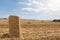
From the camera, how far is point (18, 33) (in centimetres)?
1644

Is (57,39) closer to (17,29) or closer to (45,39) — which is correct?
(45,39)

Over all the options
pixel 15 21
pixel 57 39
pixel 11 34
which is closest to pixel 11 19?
pixel 15 21

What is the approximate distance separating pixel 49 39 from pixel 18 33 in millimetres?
3891

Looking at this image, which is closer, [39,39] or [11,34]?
[39,39]

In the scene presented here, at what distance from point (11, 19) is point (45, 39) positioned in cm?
447

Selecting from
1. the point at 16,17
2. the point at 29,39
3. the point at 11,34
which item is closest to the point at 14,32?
the point at 11,34

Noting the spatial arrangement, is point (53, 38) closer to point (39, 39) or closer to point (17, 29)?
point (39, 39)

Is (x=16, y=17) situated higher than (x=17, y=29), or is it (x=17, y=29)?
(x=16, y=17)

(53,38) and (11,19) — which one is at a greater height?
(11,19)

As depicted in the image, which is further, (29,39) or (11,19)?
(11,19)

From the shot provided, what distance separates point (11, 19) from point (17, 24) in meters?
0.75

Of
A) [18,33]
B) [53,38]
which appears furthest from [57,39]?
[18,33]

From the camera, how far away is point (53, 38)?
45.2ft

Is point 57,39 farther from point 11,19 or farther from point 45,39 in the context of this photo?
point 11,19
